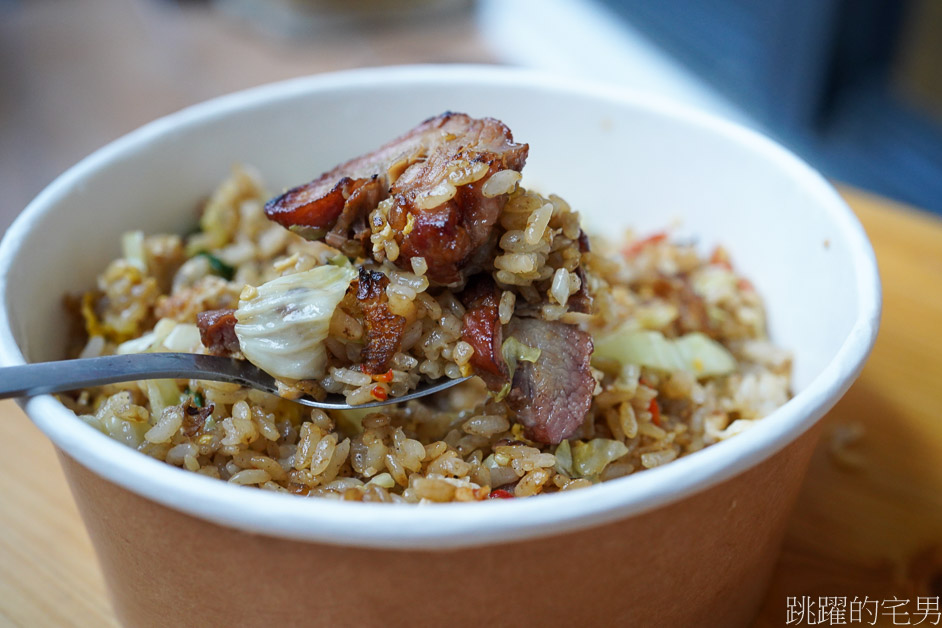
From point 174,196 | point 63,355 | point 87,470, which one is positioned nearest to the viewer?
point 87,470

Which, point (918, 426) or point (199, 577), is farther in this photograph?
point (918, 426)

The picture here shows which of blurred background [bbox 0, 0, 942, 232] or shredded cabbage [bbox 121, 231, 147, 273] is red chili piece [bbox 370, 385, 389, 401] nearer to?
shredded cabbage [bbox 121, 231, 147, 273]

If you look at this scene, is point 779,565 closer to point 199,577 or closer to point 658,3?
point 199,577

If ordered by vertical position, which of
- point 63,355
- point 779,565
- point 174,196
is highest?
point 174,196

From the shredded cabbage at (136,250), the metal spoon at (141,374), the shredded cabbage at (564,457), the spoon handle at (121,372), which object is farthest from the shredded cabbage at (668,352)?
the shredded cabbage at (136,250)

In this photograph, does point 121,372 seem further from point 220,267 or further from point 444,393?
point 220,267

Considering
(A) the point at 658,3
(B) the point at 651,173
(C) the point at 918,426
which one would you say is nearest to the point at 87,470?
(B) the point at 651,173

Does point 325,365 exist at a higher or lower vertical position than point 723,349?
higher
